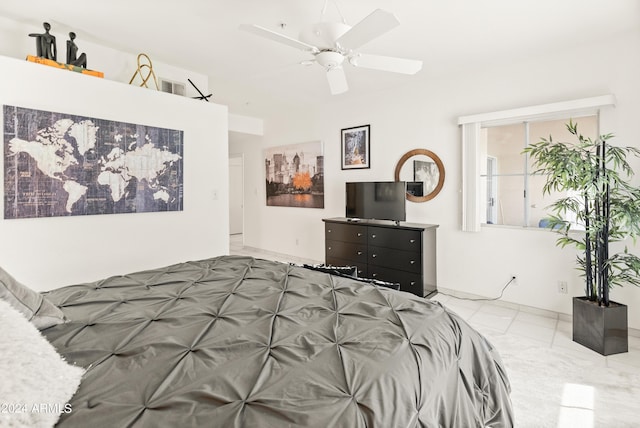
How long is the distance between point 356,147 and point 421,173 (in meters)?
1.09

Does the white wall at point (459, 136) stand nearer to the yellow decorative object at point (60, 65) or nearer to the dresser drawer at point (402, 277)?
the dresser drawer at point (402, 277)

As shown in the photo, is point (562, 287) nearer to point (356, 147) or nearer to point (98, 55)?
point (356, 147)

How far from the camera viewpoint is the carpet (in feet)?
6.14

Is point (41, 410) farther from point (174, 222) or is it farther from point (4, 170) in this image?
point (174, 222)

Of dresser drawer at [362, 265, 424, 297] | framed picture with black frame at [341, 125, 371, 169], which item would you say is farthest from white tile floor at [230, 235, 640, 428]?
framed picture with black frame at [341, 125, 371, 169]

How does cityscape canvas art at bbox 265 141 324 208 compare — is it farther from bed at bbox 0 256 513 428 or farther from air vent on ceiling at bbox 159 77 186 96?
bed at bbox 0 256 513 428

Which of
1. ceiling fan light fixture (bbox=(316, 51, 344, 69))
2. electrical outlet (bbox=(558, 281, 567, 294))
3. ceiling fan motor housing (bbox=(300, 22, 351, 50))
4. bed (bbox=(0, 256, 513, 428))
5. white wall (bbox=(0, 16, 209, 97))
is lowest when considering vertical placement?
electrical outlet (bbox=(558, 281, 567, 294))

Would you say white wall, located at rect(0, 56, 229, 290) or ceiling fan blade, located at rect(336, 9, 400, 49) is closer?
ceiling fan blade, located at rect(336, 9, 400, 49)

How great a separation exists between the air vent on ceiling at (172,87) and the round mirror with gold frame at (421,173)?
9.27 ft

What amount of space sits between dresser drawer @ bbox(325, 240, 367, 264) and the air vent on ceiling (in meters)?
2.65

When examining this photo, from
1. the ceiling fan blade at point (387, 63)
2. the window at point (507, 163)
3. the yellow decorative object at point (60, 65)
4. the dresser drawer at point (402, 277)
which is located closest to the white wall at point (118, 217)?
the yellow decorative object at point (60, 65)

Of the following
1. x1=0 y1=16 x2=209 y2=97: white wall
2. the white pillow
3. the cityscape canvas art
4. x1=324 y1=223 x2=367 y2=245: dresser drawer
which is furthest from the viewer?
the cityscape canvas art

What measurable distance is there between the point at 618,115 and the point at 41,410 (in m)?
4.23

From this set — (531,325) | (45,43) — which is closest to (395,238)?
(531,325)
